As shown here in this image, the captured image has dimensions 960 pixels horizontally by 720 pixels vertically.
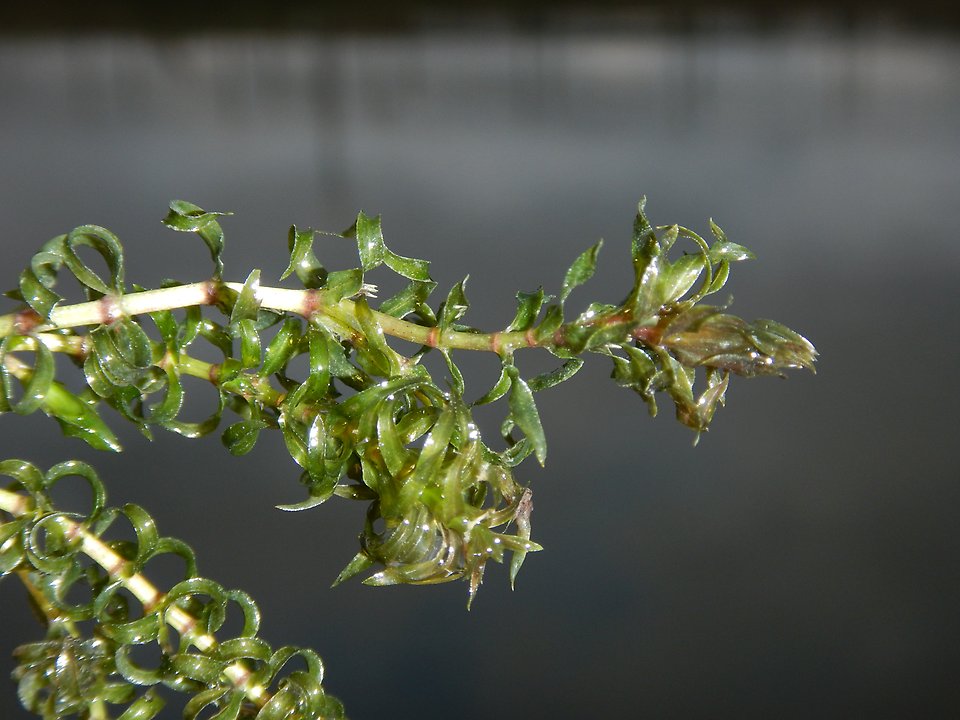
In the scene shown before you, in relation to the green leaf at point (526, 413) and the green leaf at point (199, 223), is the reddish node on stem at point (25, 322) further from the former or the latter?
the green leaf at point (526, 413)

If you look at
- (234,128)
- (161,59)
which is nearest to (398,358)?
(234,128)

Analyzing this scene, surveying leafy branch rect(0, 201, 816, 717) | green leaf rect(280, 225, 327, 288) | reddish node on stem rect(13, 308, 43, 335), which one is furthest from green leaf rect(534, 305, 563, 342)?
reddish node on stem rect(13, 308, 43, 335)

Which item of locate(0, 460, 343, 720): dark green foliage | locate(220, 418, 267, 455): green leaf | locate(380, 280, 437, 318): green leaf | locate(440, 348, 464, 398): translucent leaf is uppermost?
locate(380, 280, 437, 318): green leaf

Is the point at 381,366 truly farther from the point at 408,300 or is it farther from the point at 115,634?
the point at 115,634

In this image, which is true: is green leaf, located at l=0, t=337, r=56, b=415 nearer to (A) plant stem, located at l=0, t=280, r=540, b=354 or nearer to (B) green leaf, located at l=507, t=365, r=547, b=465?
(A) plant stem, located at l=0, t=280, r=540, b=354

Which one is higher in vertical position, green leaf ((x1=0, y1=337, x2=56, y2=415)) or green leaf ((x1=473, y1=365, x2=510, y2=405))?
green leaf ((x1=0, y1=337, x2=56, y2=415))
